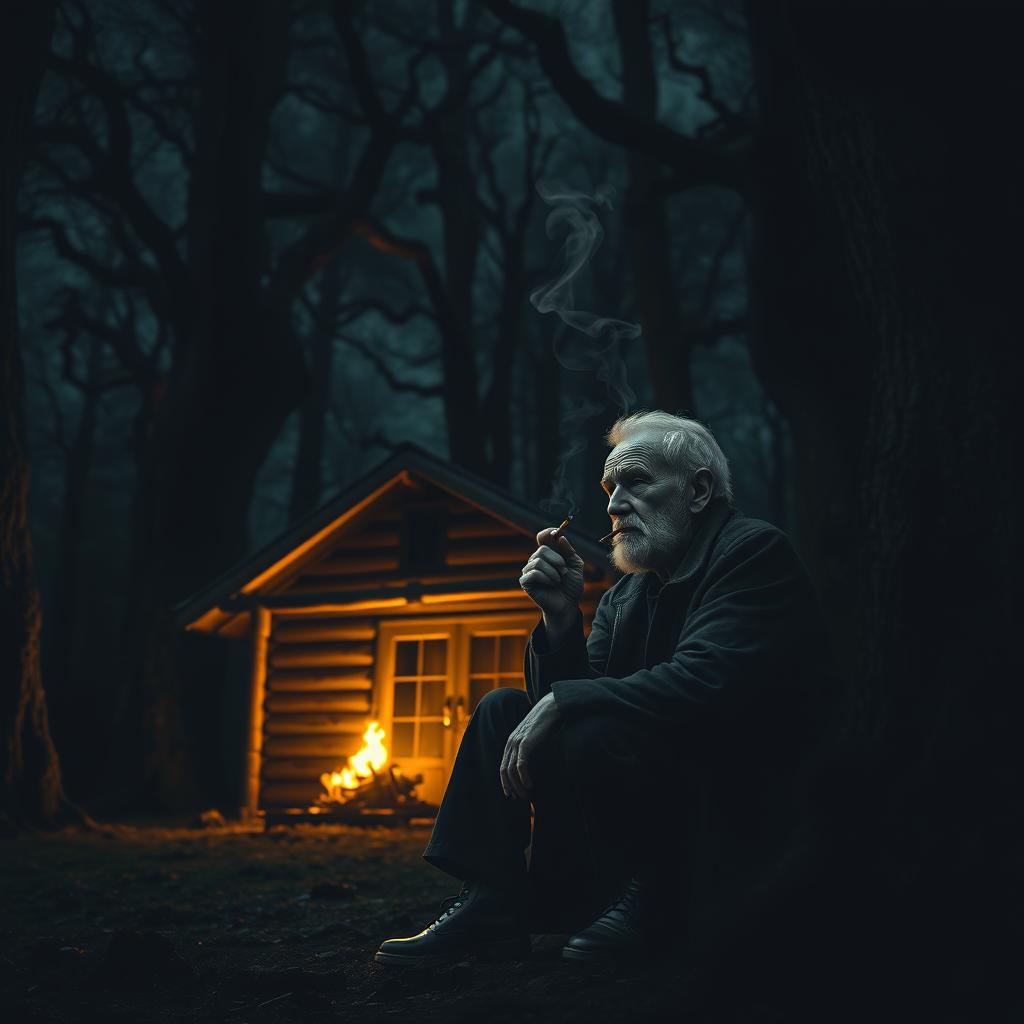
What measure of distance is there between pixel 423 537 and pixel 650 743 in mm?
9988

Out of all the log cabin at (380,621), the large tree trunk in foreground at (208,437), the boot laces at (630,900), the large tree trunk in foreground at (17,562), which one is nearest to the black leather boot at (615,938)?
the boot laces at (630,900)

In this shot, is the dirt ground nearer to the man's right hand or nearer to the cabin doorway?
the man's right hand

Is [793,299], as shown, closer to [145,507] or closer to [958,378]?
[958,378]

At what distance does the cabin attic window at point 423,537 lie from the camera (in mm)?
12648

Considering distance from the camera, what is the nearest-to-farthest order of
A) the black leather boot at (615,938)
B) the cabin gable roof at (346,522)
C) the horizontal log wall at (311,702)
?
the black leather boot at (615,938), the cabin gable roof at (346,522), the horizontal log wall at (311,702)

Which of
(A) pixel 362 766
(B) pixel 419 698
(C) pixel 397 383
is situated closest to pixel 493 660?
(B) pixel 419 698

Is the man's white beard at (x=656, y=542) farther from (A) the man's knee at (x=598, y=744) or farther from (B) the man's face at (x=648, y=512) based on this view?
(A) the man's knee at (x=598, y=744)

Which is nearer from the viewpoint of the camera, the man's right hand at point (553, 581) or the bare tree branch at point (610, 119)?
the man's right hand at point (553, 581)

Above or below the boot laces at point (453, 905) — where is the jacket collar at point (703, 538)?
above

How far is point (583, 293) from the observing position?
23.3 metres

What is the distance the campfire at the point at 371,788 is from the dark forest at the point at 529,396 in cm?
61

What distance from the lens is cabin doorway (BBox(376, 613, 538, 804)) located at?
12234 millimetres

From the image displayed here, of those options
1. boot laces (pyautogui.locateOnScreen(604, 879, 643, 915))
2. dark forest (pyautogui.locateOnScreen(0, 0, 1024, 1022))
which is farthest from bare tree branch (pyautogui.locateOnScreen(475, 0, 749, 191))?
boot laces (pyautogui.locateOnScreen(604, 879, 643, 915))

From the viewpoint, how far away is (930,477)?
3.53m
